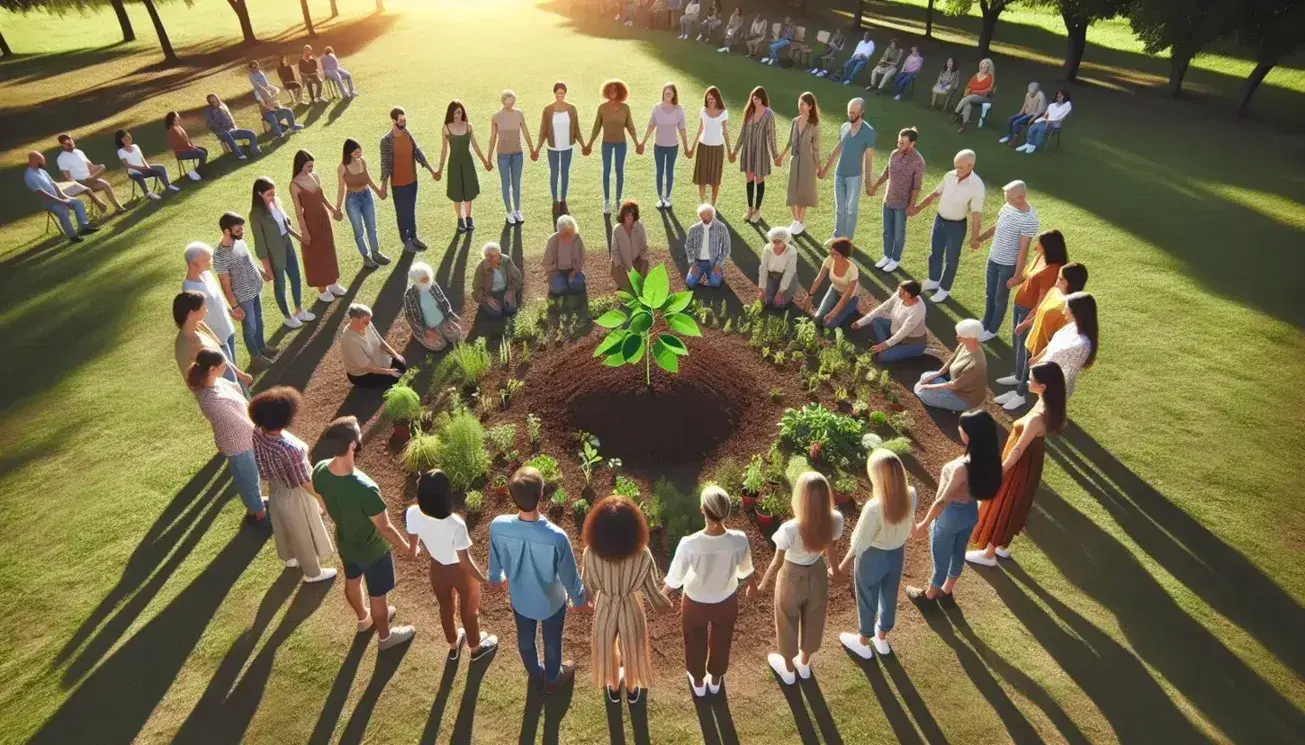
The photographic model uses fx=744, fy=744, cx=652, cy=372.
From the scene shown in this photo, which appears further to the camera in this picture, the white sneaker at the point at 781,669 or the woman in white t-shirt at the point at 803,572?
the white sneaker at the point at 781,669

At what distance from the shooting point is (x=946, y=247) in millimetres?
11617

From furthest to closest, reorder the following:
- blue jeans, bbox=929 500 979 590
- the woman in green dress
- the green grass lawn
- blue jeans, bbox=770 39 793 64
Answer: blue jeans, bbox=770 39 793 64, the woman in green dress, blue jeans, bbox=929 500 979 590, the green grass lawn

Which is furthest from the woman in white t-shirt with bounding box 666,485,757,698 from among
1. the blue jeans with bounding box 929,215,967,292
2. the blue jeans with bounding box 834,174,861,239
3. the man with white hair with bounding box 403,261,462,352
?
the blue jeans with bounding box 834,174,861,239

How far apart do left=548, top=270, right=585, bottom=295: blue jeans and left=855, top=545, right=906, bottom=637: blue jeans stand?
23.6ft

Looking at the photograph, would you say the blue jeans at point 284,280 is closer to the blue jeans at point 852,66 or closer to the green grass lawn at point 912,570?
the green grass lawn at point 912,570

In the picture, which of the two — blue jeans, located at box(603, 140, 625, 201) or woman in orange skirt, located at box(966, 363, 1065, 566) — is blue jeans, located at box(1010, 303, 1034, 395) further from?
blue jeans, located at box(603, 140, 625, 201)

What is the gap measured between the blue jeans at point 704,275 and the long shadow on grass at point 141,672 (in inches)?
291

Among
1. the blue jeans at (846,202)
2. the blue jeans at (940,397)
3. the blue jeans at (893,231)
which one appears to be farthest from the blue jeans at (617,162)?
the blue jeans at (940,397)

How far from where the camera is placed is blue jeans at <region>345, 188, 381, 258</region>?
12.2 m

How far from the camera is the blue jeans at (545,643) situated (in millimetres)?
5777

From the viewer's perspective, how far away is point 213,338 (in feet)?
26.1

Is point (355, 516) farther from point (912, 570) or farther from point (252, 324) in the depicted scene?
point (252, 324)

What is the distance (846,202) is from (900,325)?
3.76 metres

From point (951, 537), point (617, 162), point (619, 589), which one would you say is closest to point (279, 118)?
point (617, 162)
